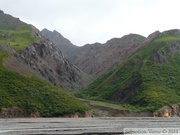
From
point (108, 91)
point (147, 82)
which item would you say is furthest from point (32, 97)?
point (108, 91)

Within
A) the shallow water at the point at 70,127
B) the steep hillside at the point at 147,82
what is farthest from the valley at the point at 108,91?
the shallow water at the point at 70,127

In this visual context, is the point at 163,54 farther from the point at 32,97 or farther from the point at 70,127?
the point at 70,127

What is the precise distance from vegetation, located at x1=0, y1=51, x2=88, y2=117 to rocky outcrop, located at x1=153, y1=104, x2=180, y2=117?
32390mm

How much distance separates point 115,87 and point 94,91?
774 inches

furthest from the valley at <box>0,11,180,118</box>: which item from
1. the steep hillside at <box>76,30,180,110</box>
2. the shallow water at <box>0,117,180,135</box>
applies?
the shallow water at <box>0,117,180,135</box>

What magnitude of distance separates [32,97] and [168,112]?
57.9 m

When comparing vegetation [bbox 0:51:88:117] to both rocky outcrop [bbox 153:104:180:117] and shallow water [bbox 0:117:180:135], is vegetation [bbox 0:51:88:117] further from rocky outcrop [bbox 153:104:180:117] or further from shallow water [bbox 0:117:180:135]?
rocky outcrop [bbox 153:104:180:117]

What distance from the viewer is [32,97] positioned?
4592 inches

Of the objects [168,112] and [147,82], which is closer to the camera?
[168,112]

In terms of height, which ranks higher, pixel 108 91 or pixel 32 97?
pixel 32 97

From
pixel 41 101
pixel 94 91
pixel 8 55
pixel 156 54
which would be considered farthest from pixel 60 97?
pixel 156 54

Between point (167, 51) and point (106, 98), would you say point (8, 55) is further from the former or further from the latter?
point (167, 51)

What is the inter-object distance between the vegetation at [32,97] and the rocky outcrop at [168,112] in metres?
32.4

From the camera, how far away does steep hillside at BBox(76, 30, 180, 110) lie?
5763 inches
